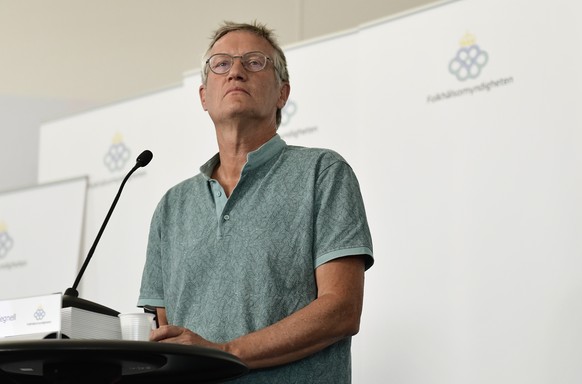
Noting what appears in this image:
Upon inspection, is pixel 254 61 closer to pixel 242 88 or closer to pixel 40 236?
pixel 242 88

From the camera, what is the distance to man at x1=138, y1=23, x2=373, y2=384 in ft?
5.98

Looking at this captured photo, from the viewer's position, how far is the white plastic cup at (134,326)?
1.58 m

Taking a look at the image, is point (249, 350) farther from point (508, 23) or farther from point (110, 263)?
point (110, 263)

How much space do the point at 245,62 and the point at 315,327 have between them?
2.44 feet

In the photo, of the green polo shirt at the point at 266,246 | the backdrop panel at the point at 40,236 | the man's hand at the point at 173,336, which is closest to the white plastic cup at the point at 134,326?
the man's hand at the point at 173,336

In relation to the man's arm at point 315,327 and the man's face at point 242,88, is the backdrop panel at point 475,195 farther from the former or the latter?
the man's arm at point 315,327

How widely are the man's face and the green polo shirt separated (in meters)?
0.10

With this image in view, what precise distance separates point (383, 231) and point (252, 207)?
1.27 m

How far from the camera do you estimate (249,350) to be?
1.75m

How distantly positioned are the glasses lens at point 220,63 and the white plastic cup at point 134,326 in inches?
32.5

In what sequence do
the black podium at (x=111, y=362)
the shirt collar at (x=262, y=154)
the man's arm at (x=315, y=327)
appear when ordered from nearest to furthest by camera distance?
the black podium at (x=111, y=362) → the man's arm at (x=315, y=327) → the shirt collar at (x=262, y=154)

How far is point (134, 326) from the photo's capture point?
5.19 ft

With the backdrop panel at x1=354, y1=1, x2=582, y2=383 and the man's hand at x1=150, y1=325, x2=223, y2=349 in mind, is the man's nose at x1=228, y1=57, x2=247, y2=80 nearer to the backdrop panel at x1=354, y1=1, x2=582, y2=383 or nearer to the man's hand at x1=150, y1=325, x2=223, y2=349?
the man's hand at x1=150, y1=325, x2=223, y2=349

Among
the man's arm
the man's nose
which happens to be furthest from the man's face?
the man's arm
